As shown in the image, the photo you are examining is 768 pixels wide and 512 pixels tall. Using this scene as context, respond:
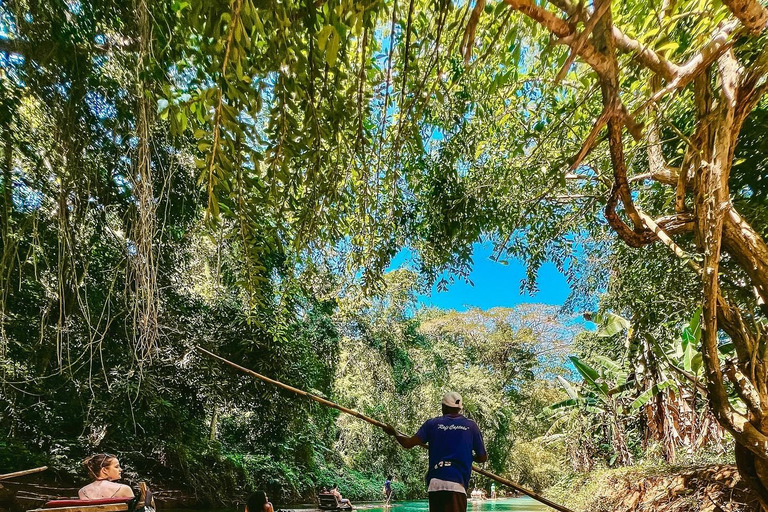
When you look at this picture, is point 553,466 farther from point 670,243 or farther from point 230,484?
point 670,243

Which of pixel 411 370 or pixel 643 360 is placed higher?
pixel 411 370

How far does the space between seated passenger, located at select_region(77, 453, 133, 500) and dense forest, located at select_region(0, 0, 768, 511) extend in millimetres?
492

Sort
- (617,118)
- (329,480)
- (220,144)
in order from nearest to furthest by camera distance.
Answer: (220,144), (617,118), (329,480)

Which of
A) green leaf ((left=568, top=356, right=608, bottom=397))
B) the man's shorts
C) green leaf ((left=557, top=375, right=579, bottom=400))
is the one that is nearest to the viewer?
the man's shorts

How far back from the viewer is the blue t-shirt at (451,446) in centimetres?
240

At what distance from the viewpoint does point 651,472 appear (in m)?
4.11

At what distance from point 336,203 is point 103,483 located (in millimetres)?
2004

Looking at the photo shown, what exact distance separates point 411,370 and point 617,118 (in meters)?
12.9

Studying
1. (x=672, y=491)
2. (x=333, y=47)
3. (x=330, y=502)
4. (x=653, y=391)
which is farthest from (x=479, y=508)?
(x=333, y=47)

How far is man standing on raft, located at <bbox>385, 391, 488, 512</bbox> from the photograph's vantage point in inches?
93.1

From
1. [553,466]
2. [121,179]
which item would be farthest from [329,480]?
[121,179]

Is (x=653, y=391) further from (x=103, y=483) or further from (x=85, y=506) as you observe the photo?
(x=85, y=506)

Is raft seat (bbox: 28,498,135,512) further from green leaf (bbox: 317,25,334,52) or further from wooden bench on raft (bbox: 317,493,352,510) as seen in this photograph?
wooden bench on raft (bbox: 317,493,352,510)

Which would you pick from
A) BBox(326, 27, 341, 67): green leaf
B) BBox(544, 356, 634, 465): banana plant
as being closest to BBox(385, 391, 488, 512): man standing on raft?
BBox(326, 27, 341, 67): green leaf
